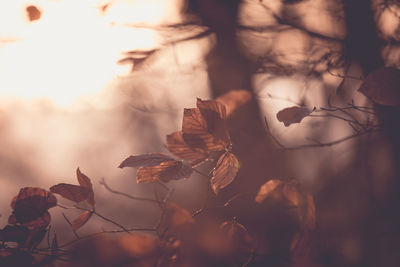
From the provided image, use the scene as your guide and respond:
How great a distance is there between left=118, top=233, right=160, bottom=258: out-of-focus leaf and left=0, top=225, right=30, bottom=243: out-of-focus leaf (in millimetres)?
345

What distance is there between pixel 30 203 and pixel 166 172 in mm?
415

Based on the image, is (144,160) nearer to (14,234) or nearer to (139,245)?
(139,245)

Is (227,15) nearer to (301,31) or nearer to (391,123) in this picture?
(301,31)

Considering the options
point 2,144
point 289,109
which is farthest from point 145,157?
point 2,144

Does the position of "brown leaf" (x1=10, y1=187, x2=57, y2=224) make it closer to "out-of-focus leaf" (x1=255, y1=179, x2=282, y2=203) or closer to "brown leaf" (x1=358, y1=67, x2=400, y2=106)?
"out-of-focus leaf" (x1=255, y1=179, x2=282, y2=203)

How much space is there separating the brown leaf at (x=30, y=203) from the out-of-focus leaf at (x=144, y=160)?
0.96 ft

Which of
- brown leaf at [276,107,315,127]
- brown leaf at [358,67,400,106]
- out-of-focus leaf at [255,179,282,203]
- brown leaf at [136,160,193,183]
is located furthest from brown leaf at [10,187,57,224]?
brown leaf at [358,67,400,106]

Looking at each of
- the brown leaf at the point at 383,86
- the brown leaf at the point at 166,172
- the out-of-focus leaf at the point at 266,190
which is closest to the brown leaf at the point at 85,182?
the brown leaf at the point at 166,172

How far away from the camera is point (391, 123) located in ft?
4.06

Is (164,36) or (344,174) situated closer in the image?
(164,36)

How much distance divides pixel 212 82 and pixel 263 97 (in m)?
0.34

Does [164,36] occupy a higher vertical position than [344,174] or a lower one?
higher

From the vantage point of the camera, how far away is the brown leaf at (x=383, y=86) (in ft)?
2.34

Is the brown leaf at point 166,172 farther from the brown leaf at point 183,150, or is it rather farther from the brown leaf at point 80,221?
the brown leaf at point 80,221
